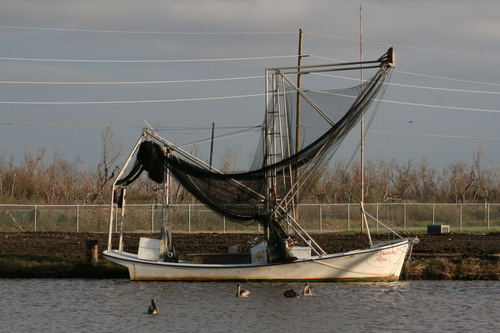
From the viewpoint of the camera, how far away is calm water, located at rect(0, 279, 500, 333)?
16922mm

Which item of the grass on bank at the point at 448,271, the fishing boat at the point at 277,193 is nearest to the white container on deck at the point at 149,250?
the fishing boat at the point at 277,193

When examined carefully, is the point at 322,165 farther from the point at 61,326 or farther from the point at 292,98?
the point at 61,326

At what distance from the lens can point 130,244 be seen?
3422cm

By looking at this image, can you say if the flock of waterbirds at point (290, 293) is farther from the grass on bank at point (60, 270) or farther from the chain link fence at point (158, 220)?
the chain link fence at point (158, 220)

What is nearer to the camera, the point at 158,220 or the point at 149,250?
the point at 149,250

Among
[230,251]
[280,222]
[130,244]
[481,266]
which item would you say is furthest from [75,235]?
[481,266]

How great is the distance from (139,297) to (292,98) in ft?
26.3

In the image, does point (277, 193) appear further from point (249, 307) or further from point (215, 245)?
point (215, 245)

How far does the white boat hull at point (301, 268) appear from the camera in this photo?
22.7 meters

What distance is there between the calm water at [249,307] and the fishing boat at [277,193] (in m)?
0.48

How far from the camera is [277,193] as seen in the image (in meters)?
23.1

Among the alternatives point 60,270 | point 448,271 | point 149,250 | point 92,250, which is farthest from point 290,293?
point 60,270

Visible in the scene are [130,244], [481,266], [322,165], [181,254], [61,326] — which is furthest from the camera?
[130,244]

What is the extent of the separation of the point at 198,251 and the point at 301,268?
29.3 feet
